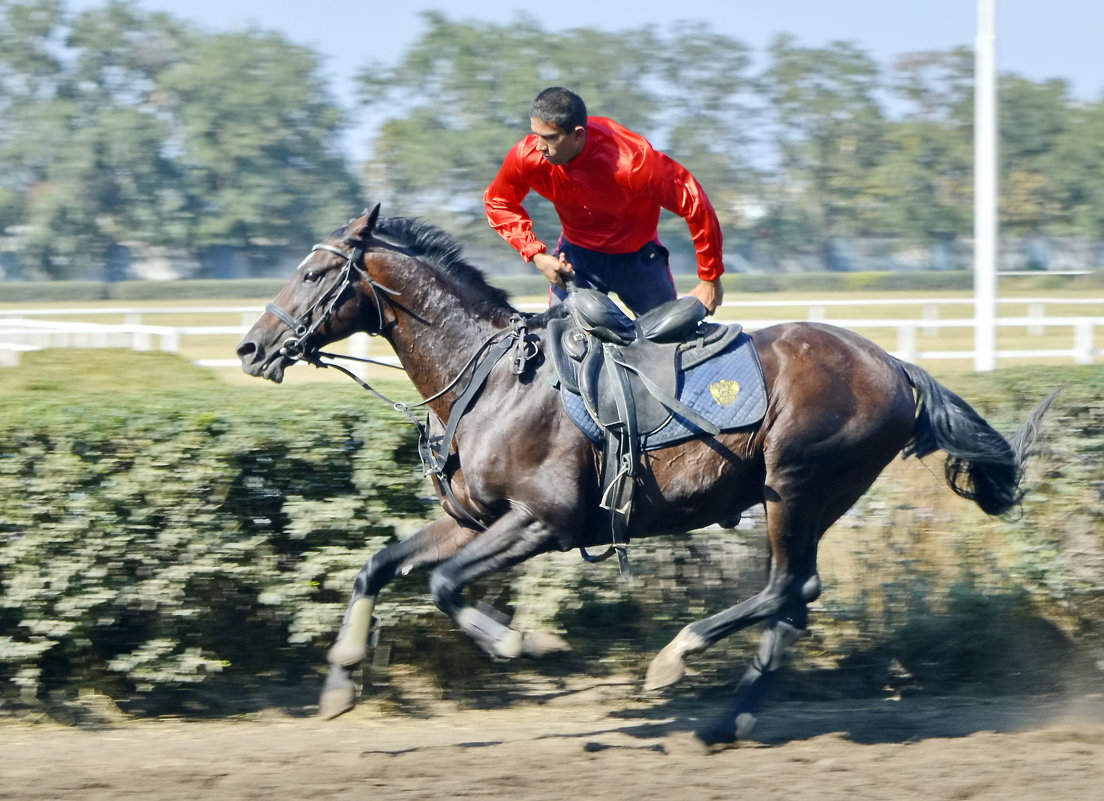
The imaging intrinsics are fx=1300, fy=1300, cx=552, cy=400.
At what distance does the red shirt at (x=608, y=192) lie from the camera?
518 cm

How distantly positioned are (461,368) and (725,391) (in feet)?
3.39

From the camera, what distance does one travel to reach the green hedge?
530 centimetres

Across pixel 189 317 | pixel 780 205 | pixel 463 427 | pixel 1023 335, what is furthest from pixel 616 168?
pixel 780 205

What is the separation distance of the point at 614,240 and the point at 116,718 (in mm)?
2933

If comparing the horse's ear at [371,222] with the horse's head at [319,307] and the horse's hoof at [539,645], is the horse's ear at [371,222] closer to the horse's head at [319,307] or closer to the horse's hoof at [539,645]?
the horse's head at [319,307]

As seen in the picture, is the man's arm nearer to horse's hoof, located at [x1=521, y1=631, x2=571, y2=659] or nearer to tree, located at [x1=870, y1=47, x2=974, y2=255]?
horse's hoof, located at [x1=521, y1=631, x2=571, y2=659]

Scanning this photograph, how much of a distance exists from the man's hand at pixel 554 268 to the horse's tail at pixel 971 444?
1.44 m

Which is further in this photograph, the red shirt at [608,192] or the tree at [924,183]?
the tree at [924,183]

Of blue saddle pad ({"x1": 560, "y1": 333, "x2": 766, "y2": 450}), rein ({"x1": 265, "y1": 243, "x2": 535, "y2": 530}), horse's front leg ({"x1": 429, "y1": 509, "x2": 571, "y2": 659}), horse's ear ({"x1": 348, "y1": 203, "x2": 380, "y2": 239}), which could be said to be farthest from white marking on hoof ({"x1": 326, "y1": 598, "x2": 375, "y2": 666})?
horse's ear ({"x1": 348, "y1": 203, "x2": 380, "y2": 239})

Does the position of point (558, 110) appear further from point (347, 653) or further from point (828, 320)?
point (828, 320)

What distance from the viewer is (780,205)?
129ft

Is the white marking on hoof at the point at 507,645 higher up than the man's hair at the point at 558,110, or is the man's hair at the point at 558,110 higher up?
the man's hair at the point at 558,110

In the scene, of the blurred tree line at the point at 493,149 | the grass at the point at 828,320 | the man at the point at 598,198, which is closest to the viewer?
the man at the point at 598,198

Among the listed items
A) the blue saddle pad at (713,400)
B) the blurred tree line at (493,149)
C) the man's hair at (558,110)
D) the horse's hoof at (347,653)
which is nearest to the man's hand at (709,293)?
the blue saddle pad at (713,400)
